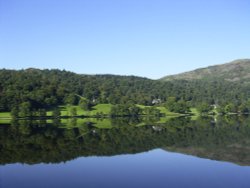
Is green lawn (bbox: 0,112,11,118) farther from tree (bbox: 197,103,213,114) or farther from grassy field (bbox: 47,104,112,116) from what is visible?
tree (bbox: 197,103,213,114)

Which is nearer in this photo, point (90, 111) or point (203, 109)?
point (90, 111)

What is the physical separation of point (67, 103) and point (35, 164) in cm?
13414

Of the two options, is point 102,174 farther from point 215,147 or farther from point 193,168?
point 215,147

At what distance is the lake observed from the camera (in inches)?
1610

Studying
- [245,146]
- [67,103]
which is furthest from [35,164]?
→ [67,103]

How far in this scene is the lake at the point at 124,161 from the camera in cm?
4091

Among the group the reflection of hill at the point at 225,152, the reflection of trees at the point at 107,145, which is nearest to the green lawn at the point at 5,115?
the reflection of trees at the point at 107,145

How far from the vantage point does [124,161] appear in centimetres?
5341

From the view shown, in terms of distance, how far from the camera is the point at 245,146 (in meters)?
66.2

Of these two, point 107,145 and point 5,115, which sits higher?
point 5,115

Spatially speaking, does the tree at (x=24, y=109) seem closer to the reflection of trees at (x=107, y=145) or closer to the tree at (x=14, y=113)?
the tree at (x=14, y=113)


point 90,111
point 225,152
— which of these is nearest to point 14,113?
point 90,111

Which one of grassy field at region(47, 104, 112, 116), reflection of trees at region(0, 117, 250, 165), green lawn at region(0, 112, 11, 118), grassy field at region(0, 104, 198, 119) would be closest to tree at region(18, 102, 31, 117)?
green lawn at region(0, 112, 11, 118)

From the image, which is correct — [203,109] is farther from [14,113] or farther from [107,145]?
[107,145]
